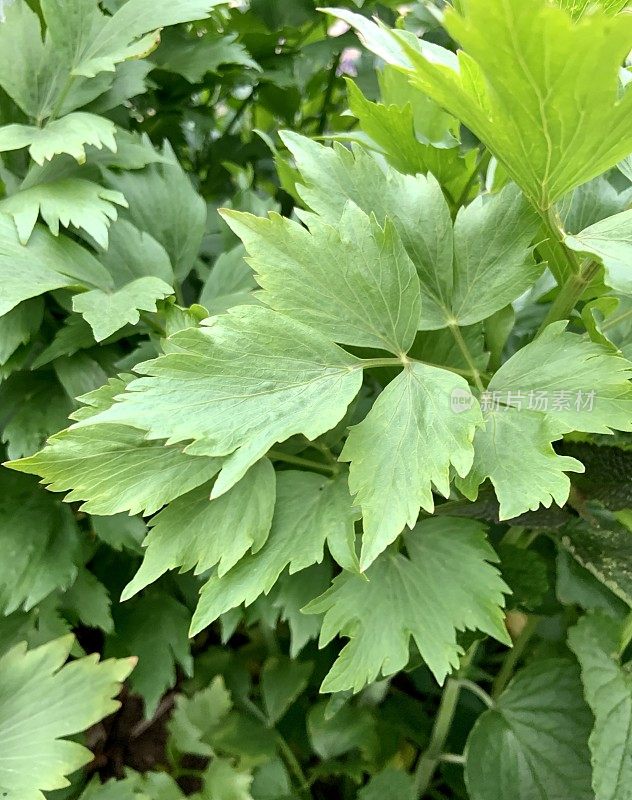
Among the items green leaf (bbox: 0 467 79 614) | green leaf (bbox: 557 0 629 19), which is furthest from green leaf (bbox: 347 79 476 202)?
green leaf (bbox: 0 467 79 614)

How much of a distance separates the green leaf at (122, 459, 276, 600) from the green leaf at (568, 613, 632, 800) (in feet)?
0.99

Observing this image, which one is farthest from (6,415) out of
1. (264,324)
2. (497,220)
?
(497,220)

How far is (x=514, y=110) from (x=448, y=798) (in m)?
0.74

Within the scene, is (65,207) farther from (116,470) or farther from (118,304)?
(116,470)

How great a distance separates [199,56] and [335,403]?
0.50 metres

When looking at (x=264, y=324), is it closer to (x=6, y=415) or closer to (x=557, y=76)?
(x=557, y=76)

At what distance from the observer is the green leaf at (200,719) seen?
2.23 ft

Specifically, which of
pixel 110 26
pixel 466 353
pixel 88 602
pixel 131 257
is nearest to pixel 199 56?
pixel 110 26

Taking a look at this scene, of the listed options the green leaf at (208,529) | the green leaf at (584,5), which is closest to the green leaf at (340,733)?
the green leaf at (208,529)

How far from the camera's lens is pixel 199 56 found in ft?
2.26

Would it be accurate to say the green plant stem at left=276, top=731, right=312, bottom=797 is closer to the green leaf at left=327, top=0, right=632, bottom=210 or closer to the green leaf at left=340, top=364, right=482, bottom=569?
the green leaf at left=340, top=364, right=482, bottom=569

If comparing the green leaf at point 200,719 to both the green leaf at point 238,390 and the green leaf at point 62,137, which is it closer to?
the green leaf at point 238,390

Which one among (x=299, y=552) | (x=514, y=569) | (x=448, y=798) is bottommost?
(x=448, y=798)

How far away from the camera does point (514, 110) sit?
0.33m
